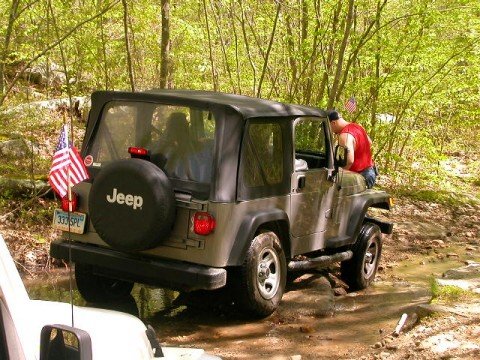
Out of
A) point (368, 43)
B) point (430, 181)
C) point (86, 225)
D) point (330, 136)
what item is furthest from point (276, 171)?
point (430, 181)

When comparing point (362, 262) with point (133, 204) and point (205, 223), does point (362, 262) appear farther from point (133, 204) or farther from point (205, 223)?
point (133, 204)

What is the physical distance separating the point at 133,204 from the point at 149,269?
0.61 m

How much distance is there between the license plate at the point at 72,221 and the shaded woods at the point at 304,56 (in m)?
5.08

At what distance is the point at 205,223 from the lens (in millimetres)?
6113

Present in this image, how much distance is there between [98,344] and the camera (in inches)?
90.0

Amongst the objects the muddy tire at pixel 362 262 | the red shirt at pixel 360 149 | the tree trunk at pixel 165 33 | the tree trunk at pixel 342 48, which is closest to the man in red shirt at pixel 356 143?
the red shirt at pixel 360 149

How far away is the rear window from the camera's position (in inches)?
249

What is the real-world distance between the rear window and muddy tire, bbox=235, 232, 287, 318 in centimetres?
85

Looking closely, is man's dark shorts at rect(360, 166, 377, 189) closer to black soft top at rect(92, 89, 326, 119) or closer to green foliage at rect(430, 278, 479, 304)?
black soft top at rect(92, 89, 326, 119)

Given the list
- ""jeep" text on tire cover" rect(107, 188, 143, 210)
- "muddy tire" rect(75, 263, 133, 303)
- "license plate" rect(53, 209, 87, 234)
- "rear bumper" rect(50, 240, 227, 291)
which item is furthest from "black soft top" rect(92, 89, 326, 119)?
"muddy tire" rect(75, 263, 133, 303)

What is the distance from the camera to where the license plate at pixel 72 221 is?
21.7 ft

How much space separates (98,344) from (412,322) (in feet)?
15.3

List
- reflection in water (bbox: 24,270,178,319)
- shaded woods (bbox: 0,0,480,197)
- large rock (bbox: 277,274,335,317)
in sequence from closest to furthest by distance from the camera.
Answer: reflection in water (bbox: 24,270,178,319), large rock (bbox: 277,274,335,317), shaded woods (bbox: 0,0,480,197)

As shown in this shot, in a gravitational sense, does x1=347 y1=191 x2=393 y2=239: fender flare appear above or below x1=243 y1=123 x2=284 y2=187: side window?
below
